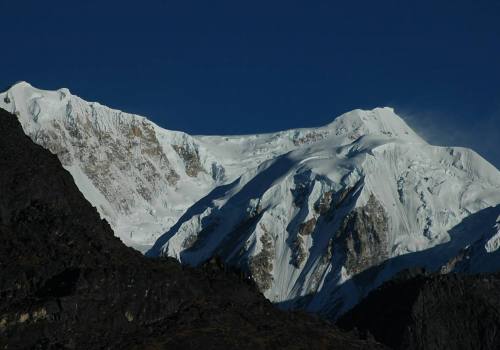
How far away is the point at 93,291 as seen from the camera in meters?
158

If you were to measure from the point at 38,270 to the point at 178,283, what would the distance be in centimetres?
1909

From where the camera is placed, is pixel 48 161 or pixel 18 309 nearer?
pixel 18 309

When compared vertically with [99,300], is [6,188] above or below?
above

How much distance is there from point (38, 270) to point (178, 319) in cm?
1774

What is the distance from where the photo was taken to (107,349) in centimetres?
15125

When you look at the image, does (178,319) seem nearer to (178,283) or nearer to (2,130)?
(178,283)

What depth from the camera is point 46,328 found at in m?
150

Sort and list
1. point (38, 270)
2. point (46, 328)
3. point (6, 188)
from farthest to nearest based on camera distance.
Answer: point (6, 188)
point (38, 270)
point (46, 328)

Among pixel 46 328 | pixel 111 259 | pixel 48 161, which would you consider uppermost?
pixel 48 161

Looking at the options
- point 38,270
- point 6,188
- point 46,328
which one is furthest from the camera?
point 6,188

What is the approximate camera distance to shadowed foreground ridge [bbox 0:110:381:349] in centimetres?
15238

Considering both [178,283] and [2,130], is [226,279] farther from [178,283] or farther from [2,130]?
[2,130]

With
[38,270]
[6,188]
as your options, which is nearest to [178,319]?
[38,270]

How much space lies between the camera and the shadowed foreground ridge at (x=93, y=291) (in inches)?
5999
